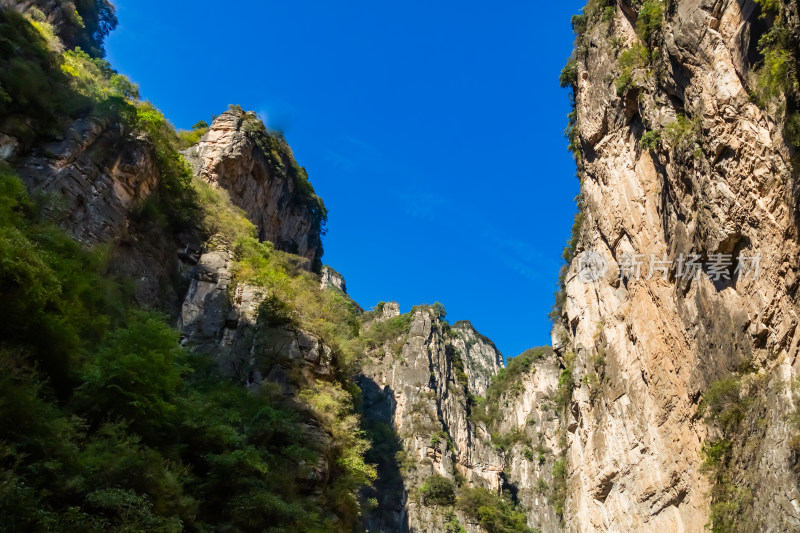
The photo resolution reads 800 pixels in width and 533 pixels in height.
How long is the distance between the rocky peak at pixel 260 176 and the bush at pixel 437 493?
24.5 meters

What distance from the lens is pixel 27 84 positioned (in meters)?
15.7

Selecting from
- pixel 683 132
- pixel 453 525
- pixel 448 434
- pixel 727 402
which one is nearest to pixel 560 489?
pixel 727 402

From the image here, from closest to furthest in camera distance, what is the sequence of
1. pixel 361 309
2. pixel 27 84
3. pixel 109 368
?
pixel 109 368 < pixel 27 84 < pixel 361 309

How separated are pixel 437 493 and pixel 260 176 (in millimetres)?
33152

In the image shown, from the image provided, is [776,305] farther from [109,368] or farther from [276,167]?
[276,167]

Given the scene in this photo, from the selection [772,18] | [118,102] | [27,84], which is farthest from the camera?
[118,102]

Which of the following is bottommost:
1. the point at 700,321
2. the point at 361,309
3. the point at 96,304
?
the point at 96,304

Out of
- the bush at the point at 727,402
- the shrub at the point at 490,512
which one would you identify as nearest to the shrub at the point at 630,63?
the bush at the point at 727,402

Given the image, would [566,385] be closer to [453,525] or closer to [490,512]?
[490,512]

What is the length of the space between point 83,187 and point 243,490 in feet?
36.5

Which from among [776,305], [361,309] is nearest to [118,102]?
[776,305]

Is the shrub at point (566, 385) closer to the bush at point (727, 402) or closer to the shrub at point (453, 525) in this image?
the bush at point (727, 402)

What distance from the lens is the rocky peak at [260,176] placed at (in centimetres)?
3000

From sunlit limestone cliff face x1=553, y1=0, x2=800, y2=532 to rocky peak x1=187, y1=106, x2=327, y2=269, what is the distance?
62.0ft
